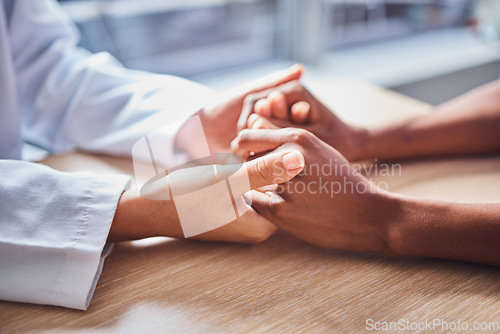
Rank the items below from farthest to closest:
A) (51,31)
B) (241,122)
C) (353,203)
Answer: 1. (51,31)
2. (241,122)
3. (353,203)

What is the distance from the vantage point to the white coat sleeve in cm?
45

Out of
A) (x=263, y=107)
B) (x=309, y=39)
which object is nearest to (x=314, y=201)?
(x=263, y=107)

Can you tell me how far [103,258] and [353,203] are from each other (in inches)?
12.2

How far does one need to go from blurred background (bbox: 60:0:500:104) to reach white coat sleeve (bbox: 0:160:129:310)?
2.69 feet

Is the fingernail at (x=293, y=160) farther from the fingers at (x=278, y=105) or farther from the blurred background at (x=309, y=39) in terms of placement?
the blurred background at (x=309, y=39)

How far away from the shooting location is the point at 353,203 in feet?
1.70

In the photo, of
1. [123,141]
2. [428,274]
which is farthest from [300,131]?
[123,141]

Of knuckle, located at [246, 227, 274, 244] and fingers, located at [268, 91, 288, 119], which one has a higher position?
fingers, located at [268, 91, 288, 119]

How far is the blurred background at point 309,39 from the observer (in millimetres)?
1313

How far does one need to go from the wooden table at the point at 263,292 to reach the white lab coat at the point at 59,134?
3cm

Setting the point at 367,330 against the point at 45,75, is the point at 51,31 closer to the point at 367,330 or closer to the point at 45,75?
the point at 45,75

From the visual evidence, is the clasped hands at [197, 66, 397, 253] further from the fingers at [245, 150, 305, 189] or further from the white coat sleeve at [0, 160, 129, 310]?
the white coat sleeve at [0, 160, 129, 310]

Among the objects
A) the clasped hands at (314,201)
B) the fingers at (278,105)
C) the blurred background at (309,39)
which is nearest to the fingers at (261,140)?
the clasped hands at (314,201)

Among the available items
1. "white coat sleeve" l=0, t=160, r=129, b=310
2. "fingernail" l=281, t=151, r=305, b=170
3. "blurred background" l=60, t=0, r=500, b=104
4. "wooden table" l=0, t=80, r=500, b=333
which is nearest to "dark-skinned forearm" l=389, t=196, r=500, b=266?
"wooden table" l=0, t=80, r=500, b=333
